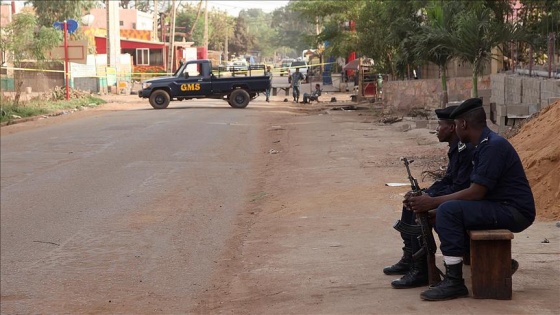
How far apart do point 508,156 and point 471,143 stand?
14.0 inches

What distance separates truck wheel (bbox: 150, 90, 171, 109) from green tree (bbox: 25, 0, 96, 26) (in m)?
28.2

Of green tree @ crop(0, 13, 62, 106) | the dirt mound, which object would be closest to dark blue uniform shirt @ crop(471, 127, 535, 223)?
the dirt mound

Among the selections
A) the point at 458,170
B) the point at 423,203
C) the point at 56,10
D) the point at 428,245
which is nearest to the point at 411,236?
the point at 428,245

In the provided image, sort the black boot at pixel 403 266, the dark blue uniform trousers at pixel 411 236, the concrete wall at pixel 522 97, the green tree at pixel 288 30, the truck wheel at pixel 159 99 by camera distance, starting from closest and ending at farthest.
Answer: the dark blue uniform trousers at pixel 411 236 → the black boot at pixel 403 266 → the concrete wall at pixel 522 97 → the truck wheel at pixel 159 99 → the green tree at pixel 288 30

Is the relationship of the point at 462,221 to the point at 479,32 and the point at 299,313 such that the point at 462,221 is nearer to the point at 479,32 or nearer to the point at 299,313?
the point at 299,313

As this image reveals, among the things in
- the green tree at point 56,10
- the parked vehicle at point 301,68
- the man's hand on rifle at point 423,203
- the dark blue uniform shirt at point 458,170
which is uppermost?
the green tree at point 56,10

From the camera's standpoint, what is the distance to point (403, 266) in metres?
6.92

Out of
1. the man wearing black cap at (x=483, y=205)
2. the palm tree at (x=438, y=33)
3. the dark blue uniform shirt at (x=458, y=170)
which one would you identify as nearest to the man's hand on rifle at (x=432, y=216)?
the man wearing black cap at (x=483, y=205)

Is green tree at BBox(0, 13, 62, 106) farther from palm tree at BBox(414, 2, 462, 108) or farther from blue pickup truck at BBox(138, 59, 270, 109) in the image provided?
palm tree at BBox(414, 2, 462, 108)

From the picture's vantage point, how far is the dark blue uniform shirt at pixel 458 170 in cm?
649

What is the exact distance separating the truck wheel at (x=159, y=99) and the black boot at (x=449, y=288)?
29602 mm

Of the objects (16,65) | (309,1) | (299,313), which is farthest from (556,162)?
(309,1)

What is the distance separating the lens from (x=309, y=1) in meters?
46.2

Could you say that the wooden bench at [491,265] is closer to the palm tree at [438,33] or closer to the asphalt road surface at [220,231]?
the asphalt road surface at [220,231]
